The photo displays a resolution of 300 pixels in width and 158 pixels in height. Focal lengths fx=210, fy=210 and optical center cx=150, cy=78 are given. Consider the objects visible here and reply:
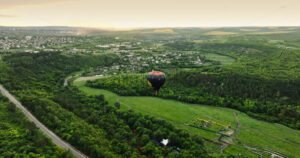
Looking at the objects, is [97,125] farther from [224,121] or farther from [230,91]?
[230,91]

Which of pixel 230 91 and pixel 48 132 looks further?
pixel 230 91

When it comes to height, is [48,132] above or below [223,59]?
below

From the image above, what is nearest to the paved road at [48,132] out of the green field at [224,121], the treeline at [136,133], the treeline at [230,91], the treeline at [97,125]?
the treeline at [97,125]

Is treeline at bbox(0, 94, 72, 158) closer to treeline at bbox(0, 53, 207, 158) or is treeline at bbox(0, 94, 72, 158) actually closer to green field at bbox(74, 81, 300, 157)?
treeline at bbox(0, 53, 207, 158)

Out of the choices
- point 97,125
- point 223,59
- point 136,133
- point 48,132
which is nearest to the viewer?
point 48,132

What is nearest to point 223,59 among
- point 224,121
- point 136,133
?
point 224,121

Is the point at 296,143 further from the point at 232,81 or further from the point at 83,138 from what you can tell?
the point at 83,138

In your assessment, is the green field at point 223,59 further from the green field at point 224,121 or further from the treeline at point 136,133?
the treeline at point 136,133
